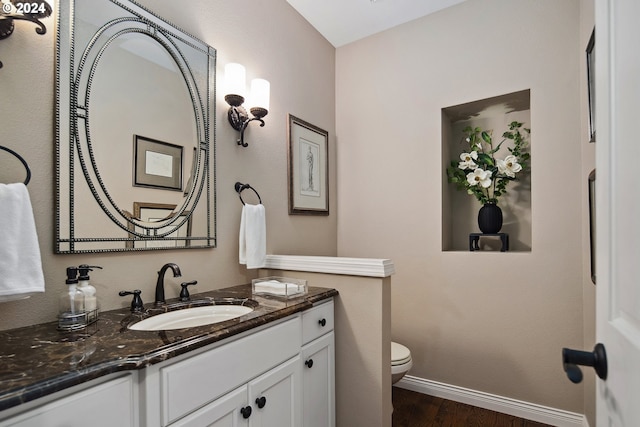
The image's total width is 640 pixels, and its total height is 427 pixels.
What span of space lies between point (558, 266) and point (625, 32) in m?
1.78

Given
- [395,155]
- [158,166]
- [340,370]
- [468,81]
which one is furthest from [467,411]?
[158,166]

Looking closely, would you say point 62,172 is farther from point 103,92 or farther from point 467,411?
point 467,411

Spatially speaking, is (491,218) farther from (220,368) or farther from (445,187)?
(220,368)

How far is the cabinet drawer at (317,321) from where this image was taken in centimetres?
148

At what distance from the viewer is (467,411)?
83.9 inches

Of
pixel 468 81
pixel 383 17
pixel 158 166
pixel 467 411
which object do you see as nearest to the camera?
pixel 158 166

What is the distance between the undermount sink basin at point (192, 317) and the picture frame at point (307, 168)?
96 centimetres

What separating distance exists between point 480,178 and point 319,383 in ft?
5.41

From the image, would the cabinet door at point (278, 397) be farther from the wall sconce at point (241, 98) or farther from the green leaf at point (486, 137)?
the green leaf at point (486, 137)

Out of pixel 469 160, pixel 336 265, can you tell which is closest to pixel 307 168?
pixel 336 265

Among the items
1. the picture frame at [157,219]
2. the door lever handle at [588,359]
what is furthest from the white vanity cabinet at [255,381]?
the door lever handle at [588,359]

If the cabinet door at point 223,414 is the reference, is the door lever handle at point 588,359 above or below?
above

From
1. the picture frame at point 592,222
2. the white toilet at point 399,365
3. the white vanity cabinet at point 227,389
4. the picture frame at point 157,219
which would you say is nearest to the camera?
the white vanity cabinet at point 227,389

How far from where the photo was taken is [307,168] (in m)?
2.45
